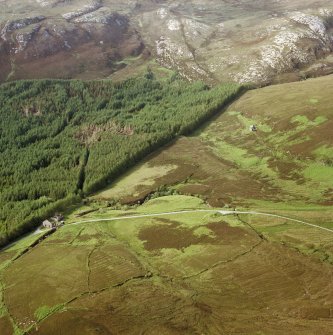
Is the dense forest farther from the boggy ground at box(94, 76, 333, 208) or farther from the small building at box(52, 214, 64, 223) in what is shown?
the boggy ground at box(94, 76, 333, 208)

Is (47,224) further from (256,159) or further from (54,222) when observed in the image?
(256,159)

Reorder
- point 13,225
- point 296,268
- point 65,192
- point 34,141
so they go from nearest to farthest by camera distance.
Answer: point 296,268 → point 13,225 → point 65,192 → point 34,141

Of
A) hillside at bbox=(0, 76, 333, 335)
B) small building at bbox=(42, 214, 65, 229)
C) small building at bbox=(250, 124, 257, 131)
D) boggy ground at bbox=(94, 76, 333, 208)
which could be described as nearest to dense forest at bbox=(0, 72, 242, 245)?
small building at bbox=(42, 214, 65, 229)

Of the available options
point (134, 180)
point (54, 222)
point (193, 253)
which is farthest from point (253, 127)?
point (193, 253)

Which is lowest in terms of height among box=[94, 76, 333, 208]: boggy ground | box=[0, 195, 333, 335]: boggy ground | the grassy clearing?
the grassy clearing

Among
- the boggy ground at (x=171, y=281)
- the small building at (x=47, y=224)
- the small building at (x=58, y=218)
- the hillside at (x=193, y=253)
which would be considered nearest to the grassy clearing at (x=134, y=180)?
the hillside at (x=193, y=253)

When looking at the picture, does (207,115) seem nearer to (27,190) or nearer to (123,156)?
(123,156)

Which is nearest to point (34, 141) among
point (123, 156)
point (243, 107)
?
point (123, 156)
